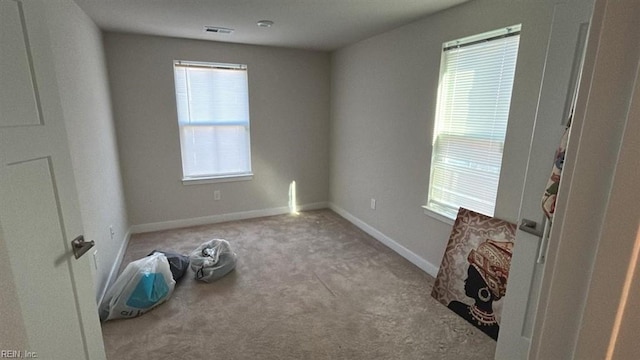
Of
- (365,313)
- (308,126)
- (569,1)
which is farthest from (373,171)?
(569,1)

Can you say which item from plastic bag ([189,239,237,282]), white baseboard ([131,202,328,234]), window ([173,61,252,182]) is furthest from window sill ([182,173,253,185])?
plastic bag ([189,239,237,282])

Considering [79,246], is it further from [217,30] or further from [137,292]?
[217,30]

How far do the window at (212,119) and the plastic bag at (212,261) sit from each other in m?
1.31

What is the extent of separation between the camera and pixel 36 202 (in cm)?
106

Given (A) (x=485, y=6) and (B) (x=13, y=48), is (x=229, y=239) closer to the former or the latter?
(B) (x=13, y=48)

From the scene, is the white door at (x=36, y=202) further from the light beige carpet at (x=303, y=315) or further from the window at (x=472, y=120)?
the window at (x=472, y=120)

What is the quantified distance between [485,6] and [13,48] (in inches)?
102

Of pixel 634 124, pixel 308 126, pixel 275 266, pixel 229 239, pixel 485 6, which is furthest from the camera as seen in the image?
pixel 308 126

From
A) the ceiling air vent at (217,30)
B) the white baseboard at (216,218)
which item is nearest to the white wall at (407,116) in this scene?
the white baseboard at (216,218)

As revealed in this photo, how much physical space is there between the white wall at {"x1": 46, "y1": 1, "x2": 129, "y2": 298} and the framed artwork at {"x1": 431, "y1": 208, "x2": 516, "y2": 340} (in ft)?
8.75

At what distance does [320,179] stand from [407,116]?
1959 mm

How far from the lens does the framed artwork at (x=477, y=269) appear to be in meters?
2.11

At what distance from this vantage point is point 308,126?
4391mm

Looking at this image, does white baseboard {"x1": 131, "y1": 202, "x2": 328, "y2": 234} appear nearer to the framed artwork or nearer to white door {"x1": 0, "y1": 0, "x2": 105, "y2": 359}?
the framed artwork
